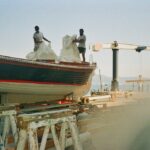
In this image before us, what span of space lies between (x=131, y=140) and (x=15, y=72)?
15.2ft

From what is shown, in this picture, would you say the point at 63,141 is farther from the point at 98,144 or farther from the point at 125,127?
the point at 125,127

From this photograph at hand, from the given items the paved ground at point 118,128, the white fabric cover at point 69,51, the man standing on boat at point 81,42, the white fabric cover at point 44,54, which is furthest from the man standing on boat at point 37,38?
the paved ground at point 118,128

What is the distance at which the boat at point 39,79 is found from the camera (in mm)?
11352

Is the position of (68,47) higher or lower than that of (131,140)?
higher

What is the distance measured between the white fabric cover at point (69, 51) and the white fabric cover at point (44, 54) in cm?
92

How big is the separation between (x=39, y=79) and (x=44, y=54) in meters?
1.03

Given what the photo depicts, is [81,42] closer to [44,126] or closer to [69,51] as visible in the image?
[69,51]

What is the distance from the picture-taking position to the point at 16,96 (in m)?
11.8

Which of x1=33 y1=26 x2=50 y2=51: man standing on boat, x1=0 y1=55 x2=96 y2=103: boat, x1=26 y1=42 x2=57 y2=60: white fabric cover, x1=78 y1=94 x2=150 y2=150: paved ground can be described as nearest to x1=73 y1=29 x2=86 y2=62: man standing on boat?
x1=0 y1=55 x2=96 y2=103: boat

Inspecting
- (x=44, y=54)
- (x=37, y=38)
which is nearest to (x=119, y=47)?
(x=37, y=38)

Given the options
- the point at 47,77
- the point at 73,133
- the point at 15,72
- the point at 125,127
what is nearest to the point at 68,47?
the point at 47,77

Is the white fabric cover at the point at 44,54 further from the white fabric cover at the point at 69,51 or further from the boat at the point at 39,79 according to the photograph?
the white fabric cover at the point at 69,51

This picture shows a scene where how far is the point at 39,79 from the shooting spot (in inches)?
487

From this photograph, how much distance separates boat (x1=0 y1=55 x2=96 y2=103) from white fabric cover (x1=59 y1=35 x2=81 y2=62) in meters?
0.41
